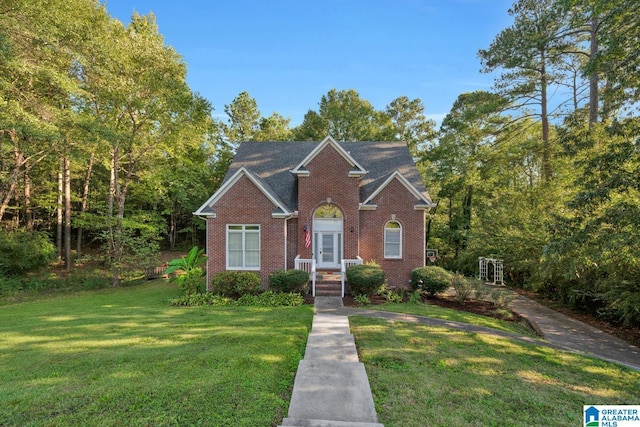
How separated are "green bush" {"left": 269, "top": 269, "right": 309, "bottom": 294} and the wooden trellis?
11469 mm

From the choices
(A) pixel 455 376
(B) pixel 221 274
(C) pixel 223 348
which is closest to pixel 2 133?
(B) pixel 221 274

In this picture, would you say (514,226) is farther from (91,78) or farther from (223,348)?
(91,78)

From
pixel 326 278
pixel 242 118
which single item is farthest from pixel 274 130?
pixel 326 278

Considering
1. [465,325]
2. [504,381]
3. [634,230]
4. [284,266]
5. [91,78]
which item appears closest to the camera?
[504,381]

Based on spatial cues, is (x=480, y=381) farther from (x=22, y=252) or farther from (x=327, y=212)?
(x=22, y=252)

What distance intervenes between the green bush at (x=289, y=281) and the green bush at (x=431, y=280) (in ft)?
16.4

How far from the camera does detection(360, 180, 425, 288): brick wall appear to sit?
13852 mm

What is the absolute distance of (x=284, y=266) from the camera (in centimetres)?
1281

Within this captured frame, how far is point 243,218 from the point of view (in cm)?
1291

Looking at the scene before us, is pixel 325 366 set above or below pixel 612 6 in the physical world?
below

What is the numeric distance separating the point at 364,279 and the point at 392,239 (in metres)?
3.32

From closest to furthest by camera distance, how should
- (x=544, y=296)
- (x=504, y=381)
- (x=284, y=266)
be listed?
1. (x=504, y=381)
2. (x=284, y=266)
3. (x=544, y=296)

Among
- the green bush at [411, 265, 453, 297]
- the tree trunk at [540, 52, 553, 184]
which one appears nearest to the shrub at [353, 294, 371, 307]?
the green bush at [411, 265, 453, 297]

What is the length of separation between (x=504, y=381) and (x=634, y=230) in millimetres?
4991
